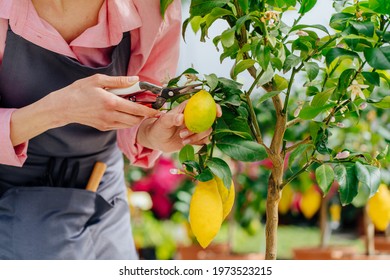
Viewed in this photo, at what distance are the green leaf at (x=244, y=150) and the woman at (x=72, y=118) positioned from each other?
101mm

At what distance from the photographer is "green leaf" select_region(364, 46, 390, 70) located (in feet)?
2.87

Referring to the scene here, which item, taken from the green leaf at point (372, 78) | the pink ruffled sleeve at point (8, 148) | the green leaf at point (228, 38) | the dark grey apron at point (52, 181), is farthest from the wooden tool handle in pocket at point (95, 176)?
the green leaf at point (372, 78)

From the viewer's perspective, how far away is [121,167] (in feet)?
4.87

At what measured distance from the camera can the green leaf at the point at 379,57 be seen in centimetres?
87

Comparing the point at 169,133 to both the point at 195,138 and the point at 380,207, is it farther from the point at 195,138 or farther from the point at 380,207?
the point at 380,207

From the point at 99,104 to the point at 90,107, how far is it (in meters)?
0.02

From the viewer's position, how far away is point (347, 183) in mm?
925

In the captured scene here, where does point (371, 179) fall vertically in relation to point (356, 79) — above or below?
below

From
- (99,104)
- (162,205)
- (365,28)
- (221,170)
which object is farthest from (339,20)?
(162,205)

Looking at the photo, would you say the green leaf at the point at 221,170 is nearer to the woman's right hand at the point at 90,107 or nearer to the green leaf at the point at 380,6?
the woman's right hand at the point at 90,107
